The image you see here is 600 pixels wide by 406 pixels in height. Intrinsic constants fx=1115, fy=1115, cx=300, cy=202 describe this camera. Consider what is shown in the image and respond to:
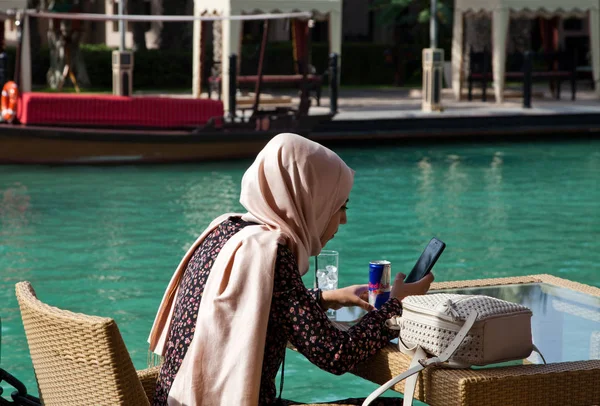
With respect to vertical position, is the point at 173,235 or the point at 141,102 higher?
the point at 141,102

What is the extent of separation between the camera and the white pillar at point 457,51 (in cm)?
2103

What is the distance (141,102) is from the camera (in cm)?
1441

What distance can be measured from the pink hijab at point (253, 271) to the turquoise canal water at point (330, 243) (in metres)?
2.58

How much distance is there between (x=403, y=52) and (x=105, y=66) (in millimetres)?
7393

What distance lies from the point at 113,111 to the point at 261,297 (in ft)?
39.3

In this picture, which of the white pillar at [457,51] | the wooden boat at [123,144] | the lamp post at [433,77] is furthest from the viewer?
the white pillar at [457,51]

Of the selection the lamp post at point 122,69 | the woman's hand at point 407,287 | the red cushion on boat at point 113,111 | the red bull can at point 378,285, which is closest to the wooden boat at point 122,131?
the red cushion on boat at point 113,111

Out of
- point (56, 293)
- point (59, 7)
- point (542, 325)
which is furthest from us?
point (59, 7)

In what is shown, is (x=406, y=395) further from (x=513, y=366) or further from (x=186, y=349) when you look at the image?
(x=186, y=349)

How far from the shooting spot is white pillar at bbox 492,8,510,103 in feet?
63.5

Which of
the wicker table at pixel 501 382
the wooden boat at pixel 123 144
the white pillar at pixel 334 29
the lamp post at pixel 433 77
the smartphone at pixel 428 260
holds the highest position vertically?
the white pillar at pixel 334 29

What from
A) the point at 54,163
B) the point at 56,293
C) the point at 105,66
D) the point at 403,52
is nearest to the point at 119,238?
A: the point at 56,293

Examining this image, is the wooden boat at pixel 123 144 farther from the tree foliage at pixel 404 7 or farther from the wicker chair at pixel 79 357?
the tree foliage at pixel 404 7

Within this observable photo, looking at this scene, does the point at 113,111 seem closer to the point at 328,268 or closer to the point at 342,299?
the point at 328,268
